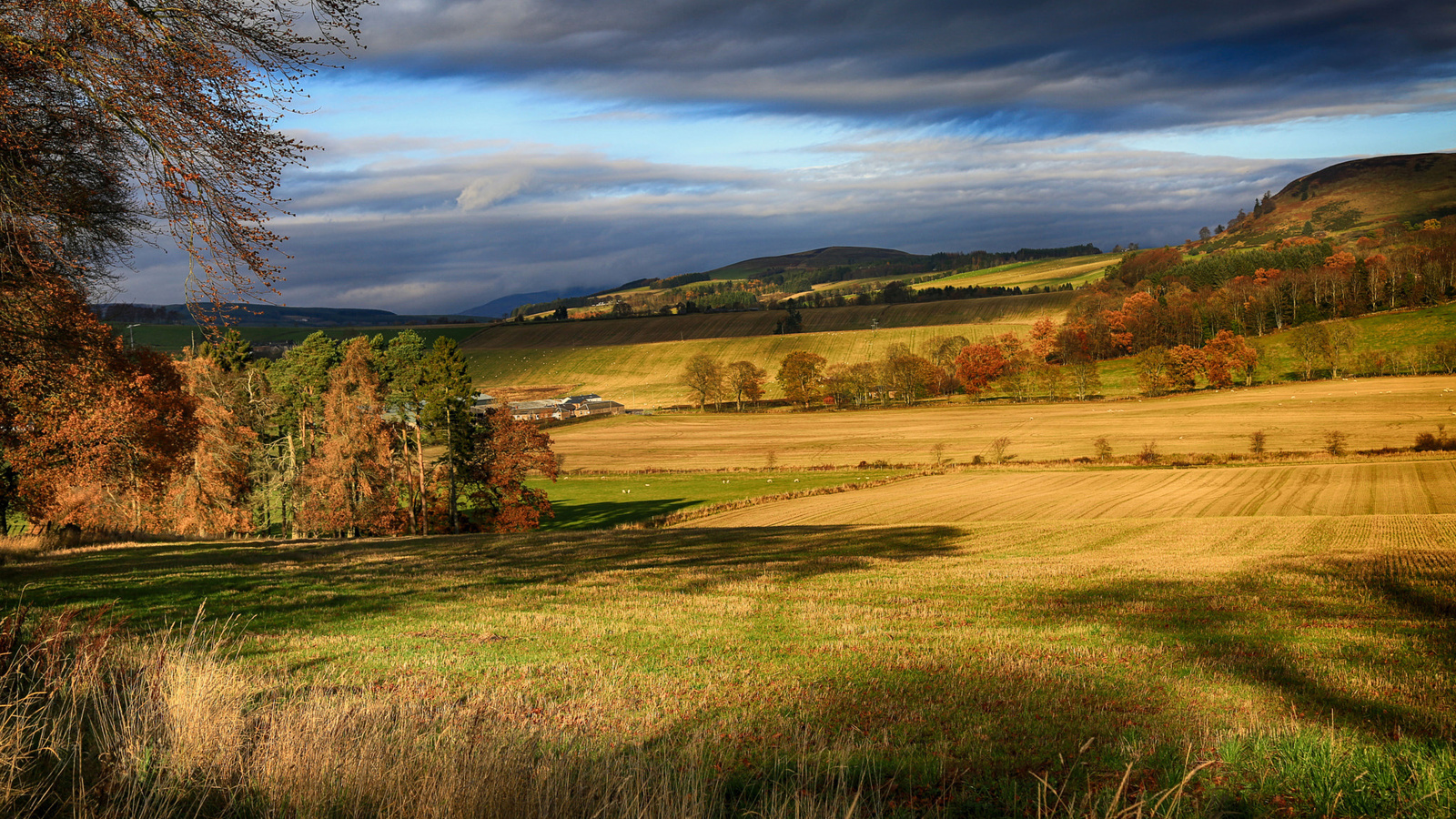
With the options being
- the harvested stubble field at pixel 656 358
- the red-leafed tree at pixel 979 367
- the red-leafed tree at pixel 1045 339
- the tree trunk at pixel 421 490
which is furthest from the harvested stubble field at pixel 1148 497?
the harvested stubble field at pixel 656 358

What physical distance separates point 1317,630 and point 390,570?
17.4 metres

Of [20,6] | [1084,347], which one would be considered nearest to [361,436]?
[20,6]

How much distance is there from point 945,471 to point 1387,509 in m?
29.7

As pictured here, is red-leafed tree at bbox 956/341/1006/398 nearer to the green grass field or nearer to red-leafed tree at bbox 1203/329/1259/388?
red-leafed tree at bbox 1203/329/1259/388

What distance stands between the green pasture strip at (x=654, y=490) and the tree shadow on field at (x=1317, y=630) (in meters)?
39.7

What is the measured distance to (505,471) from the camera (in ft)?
172

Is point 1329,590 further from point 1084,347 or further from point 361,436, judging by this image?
point 1084,347

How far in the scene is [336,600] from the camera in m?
14.1

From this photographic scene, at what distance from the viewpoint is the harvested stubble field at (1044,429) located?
65.7 m


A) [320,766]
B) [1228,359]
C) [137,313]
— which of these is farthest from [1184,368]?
[320,766]

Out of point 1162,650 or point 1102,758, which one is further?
point 1162,650

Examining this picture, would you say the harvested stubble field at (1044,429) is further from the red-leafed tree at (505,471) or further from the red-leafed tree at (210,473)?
the red-leafed tree at (210,473)

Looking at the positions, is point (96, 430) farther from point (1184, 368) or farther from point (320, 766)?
point (1184, 368)

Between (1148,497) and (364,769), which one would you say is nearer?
(364,769)
